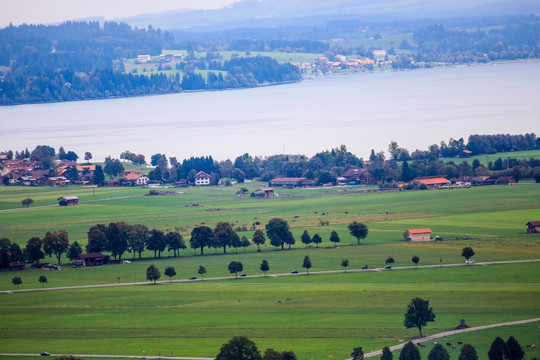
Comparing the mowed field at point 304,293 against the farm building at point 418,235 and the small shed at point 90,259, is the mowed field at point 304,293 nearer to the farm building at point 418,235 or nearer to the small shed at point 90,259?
the farm building at point 418,235

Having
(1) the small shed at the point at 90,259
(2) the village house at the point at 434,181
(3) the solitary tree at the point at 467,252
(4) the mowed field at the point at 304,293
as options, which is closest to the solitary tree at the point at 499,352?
(4) the mowed field at the point at 304,293

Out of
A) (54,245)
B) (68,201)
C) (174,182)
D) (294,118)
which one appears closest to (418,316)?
(54,245)

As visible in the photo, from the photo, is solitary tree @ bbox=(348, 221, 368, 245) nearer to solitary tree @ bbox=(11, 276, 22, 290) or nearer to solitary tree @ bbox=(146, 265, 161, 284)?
solitary tree @ bbox=(146, 265, 161, 284)

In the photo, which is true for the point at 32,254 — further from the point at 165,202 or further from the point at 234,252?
the point at 165,202

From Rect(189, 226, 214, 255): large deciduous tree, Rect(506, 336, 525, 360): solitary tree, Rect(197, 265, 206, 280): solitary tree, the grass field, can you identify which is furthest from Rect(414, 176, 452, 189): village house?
Rect(506, 336, 525, 360): solitary tree

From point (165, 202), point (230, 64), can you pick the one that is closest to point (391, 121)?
point (165, 202)

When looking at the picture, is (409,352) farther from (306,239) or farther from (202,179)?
(202,179)
